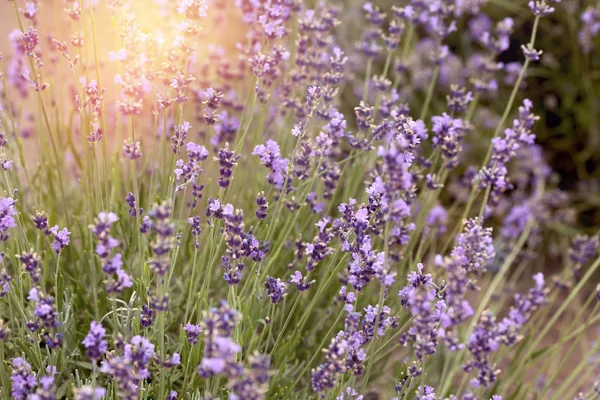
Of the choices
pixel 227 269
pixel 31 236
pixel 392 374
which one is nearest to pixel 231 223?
pixel 227 269

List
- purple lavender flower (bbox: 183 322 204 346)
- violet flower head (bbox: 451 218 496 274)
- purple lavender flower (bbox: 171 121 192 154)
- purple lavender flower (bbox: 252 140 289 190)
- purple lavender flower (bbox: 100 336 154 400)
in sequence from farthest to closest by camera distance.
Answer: purple lavender flower (bbox: 252 140 289 190) → purple lavender flower (bbox: 171 121 192 154) → purple lavender flower (bbox: 183 322 204 346) → violet flower head (bbox: 451 218 496 274) → purple lavender flower (bbox: 100 336 154 400)

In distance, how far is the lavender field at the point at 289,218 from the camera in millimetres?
1664

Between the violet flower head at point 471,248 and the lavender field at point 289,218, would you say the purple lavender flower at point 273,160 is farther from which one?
the violet flower head at point 471,248

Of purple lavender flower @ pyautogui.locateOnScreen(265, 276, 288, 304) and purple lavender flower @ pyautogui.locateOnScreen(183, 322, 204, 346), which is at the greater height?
purple lavender flower @ pyautogui.locateOnScreen(265, 276, 288, 304)

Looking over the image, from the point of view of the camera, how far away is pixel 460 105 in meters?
2.76

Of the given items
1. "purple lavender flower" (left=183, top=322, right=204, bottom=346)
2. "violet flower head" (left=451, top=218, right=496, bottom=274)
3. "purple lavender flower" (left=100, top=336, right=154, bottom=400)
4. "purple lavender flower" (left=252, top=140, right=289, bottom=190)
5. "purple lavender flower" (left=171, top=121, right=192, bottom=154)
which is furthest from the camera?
"purple lavender flower" (left=252, top=140, right=289, bottom=190)

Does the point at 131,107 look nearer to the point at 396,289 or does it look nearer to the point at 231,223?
Result: the point at 231,223

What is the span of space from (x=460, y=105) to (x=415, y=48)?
2.38m

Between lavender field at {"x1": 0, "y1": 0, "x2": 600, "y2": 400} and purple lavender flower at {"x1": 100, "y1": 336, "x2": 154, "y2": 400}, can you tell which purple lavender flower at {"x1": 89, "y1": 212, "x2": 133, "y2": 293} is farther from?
purple lavender flower at {"x1": 100, "y1": 336, "x2": 154, "y2": 400}

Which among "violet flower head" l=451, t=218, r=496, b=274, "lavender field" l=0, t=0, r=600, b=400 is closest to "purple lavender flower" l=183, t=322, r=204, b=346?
"lavender field" l=0, t=0, r=600, b=400

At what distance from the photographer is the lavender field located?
65.5 inches

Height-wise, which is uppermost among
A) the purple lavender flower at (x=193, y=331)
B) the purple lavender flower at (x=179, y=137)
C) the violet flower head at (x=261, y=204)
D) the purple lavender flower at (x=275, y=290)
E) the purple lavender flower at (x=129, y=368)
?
the purple lavender flower at (x=179, y=137)

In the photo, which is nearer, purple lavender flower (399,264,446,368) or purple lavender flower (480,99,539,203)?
purple lavender flower (399,264,446,368)

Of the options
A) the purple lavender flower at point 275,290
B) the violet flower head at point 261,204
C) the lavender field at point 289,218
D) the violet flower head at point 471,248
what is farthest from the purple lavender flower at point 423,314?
the violet flower head at point 261,204
